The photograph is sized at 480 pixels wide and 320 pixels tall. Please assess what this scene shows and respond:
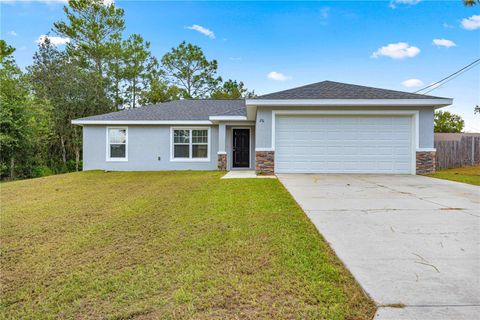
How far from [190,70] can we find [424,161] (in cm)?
2471

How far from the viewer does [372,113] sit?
34.7 ft

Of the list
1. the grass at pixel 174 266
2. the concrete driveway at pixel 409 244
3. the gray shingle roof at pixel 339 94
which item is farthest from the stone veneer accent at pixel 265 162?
the grass at pixel 174 266

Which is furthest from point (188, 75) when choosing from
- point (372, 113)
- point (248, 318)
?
point (248, 318)

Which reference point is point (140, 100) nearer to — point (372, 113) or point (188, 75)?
point (188, 75)

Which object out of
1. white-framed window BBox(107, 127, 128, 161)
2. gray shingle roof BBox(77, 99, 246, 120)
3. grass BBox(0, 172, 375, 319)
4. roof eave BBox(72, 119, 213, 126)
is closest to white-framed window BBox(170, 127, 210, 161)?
roof eave BBox(72, 119, 213, 126)

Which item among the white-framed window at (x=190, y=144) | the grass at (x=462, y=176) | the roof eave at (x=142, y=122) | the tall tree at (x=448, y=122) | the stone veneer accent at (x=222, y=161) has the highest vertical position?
the tall tree at (x=448, y=122)

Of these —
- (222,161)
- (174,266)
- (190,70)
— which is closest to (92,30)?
(190,70)

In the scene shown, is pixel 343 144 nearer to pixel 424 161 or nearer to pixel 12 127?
pixel 424 161

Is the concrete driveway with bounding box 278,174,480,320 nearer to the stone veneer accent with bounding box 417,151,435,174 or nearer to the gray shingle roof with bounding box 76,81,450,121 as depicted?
the stone veneer accent with bounding box 417,151,435,174

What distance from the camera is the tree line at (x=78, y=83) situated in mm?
15430

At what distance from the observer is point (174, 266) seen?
296cm

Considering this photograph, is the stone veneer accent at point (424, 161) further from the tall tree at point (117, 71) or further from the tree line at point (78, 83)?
the tall tree at point (117, 71)

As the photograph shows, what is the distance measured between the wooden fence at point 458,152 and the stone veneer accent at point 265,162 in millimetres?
9087

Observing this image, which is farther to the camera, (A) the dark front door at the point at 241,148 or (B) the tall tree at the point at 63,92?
(B) the tall tree at the point at 63,92
